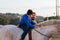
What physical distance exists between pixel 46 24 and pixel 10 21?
7.03 m

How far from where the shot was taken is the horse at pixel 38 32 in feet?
27.6

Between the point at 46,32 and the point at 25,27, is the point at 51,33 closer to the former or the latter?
the point at 46,32

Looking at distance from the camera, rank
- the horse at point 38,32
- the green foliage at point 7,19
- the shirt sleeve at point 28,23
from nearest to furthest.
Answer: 1. the horse at point 38,32
2. the shirt sleeve at point 28,23
3. the green foliage at point 7,19

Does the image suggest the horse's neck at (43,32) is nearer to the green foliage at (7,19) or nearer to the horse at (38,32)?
the horse at (38,32)

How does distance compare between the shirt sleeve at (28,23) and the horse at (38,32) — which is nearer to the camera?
the horse at (38,32)

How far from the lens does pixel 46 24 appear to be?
28.0 ft

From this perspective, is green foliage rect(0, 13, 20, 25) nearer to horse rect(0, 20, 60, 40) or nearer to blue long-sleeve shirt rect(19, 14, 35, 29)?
horse rect(0, 20, 60, 40)

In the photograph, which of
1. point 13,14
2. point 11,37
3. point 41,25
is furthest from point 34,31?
point 13,14

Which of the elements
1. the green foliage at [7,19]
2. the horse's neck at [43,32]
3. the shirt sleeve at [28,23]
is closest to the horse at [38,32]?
the horse's neck at [43,32]

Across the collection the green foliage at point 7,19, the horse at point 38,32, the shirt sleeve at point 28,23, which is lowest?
the green foliage at point 7,19

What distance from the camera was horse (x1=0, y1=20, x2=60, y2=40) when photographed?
8.42 metres

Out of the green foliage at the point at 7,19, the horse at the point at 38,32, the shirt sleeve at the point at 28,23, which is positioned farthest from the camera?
the green foliage at the point at 7,19

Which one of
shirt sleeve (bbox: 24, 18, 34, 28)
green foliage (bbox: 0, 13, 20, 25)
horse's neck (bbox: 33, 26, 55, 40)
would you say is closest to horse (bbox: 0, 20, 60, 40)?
horse's neck (bbox: 33, 26, 55, 40)

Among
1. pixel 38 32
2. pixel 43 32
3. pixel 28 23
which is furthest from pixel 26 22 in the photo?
pixel 43 32
